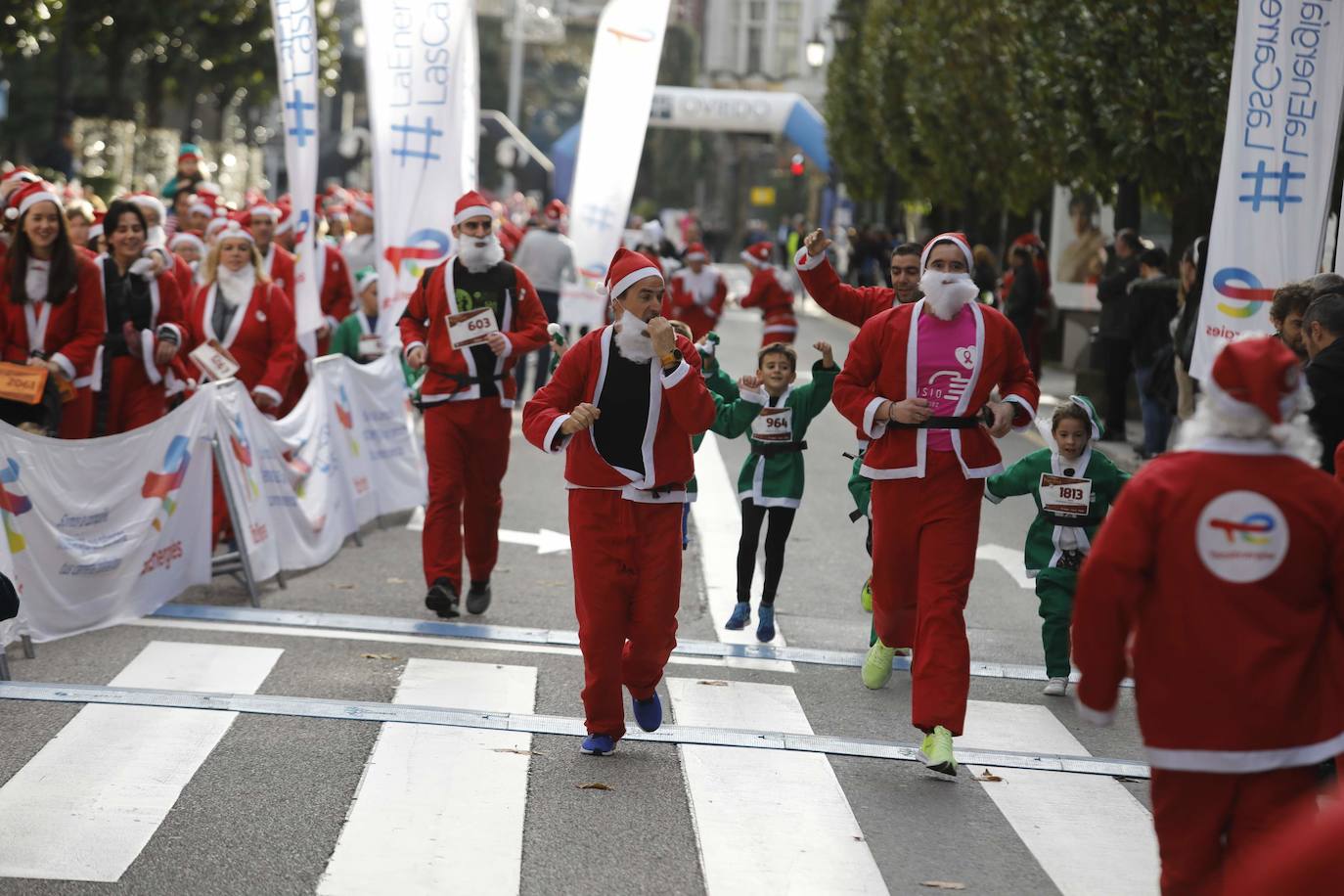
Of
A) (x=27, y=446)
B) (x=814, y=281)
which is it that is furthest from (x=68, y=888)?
(x=814, y=281)

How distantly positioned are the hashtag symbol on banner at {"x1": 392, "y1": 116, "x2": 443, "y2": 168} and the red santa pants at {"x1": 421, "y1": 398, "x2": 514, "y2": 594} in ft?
13.2

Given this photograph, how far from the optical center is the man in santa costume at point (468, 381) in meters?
10.2

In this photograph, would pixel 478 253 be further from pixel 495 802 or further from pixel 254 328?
pixel 495 802

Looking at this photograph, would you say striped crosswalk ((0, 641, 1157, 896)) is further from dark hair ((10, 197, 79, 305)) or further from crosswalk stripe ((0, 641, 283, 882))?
dark hair ((10, 197, 79, 305))

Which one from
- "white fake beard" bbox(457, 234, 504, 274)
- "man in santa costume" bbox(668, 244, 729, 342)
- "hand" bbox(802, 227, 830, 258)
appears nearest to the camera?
"hand" bbox(802, 227, 830, 258)

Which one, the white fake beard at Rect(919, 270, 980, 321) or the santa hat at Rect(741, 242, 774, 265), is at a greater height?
the white fake beard at Rect(919, 270, 980, 321)

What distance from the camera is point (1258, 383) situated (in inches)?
184

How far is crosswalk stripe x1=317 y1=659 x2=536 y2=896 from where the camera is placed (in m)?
5.95

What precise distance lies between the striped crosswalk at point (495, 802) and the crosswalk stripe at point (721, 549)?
1.40 m

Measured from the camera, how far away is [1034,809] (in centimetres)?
707

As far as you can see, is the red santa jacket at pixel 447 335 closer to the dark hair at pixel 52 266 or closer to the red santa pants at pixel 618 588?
the dark hair at pixel 52 266

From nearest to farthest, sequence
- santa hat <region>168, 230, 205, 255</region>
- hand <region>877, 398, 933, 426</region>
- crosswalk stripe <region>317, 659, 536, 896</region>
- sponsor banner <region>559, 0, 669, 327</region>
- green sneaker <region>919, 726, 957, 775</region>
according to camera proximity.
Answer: crosswalk stripe <region>317, 659, 536, 896</region> < green sneaker <region>919, 726, 957, 775</region> < hand <region>877, 398, 933, 426</region> < santa hat <region>168, 230, 205, 255</region> < sponsor banner <region>559, 0, 669, 327</region>

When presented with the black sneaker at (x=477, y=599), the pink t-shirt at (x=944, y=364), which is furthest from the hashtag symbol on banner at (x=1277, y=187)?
the black sneaker at (x=477, y=599)

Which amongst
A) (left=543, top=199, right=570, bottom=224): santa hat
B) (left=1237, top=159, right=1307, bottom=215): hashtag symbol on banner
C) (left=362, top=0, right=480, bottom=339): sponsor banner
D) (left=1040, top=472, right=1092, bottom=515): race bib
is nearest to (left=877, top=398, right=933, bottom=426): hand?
(left=1040, top=472, right=1092, bottom=515): race bib
